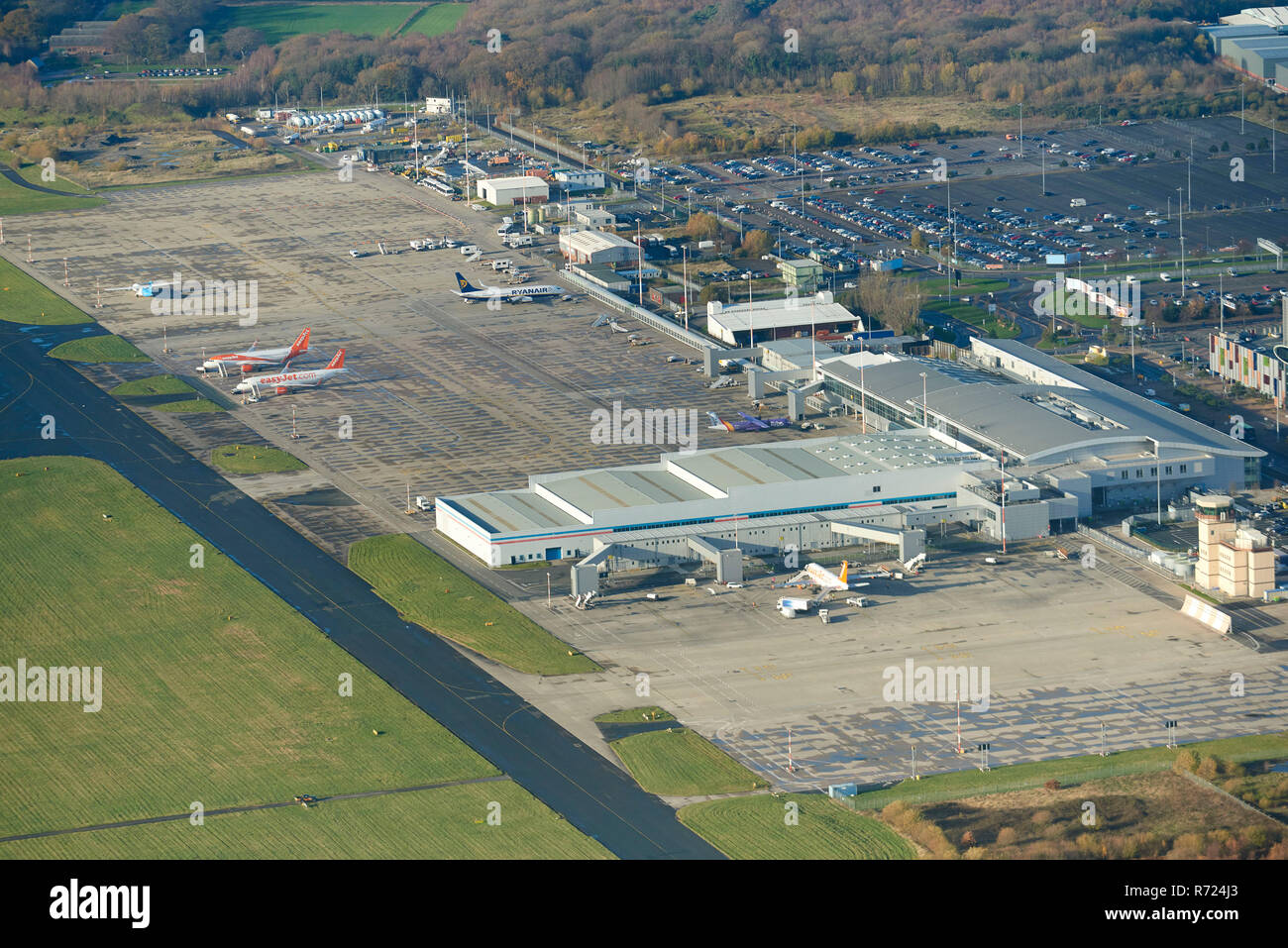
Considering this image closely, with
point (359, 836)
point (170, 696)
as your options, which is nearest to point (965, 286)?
point (170, 696)

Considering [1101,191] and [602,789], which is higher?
[1101,191]

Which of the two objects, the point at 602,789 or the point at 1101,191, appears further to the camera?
the point at 1101,191

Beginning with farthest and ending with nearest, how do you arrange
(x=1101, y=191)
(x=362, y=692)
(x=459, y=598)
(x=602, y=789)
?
1. (x=1101, y=191)
2. (x=459, y=598)
3. (x=362, y=692)
4. (x=602, y=789)

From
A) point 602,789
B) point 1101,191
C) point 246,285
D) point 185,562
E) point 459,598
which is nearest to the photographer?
point 602,789

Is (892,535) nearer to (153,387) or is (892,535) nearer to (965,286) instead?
(153,387)

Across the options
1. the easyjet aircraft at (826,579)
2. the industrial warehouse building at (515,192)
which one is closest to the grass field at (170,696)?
the easyjet aircraft at (826,579)

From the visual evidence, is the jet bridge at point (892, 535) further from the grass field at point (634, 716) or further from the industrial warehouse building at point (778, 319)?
the industrial warehouse building at point (778, 319)
